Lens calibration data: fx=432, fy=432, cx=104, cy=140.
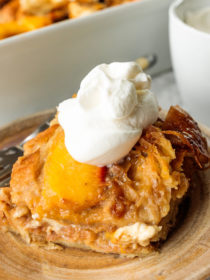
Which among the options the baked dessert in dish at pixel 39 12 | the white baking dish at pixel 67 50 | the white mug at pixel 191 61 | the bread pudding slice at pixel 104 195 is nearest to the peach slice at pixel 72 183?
the bread pudding slice at pixel 104 195

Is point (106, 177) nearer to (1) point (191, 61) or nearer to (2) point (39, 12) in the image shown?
(1) point (191, 61)

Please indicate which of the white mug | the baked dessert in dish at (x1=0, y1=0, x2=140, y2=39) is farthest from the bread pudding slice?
the baked dessert in dish at (x1=0, y1=0, x2=140, y2=39)

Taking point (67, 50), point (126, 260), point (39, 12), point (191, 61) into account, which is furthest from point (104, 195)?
point (39, 12)

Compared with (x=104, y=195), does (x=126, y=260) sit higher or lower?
→ lower

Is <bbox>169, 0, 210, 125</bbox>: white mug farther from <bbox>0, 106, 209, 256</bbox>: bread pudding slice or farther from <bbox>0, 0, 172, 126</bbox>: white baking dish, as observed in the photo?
<bbox>0, 106, 209, 256</bbox>: bread pudding slice

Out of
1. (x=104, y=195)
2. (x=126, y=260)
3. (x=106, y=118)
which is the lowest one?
(x=126, y=260)

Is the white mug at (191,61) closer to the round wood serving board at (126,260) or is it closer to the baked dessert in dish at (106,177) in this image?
the baked dessert in dish at (106,177)
